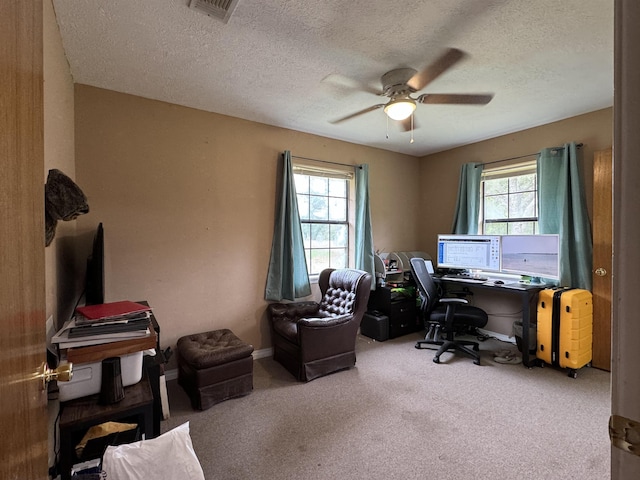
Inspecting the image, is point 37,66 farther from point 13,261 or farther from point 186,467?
point 186,467

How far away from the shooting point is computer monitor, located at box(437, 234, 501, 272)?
3.58 m

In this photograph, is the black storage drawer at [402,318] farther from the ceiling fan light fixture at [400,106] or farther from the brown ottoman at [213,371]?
the ceiling fan light fixture at [400,106]

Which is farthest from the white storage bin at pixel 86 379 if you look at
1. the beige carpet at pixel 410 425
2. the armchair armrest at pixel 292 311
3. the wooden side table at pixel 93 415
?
the armchair armrest at pixel 292 311

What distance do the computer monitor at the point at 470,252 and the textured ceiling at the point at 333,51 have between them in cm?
149

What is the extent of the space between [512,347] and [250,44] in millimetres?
4155

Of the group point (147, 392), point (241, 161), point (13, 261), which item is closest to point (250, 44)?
point (241, 161)

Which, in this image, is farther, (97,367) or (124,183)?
(124,183)

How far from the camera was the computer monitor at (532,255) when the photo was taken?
3104 millimetres

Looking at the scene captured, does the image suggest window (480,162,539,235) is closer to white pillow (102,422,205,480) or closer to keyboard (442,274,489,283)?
keyboard (442,274,489,283)

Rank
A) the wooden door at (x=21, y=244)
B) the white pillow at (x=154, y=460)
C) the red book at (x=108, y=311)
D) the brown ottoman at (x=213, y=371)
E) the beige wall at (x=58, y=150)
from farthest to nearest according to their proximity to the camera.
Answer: the brown ottoman at (x=213, y=371) < the beige wall at (x=58, y=150) < the red book at (x=108, y=311) < the white pillow at (x=154, y=460) < the wooden door at (x=21, y=244)

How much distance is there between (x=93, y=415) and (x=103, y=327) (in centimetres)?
35

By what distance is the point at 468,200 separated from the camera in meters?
4.10

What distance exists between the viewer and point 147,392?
1338 millimetres

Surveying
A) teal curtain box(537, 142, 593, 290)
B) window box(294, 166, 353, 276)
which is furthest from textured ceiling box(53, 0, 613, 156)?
window box(294, 166, 353, 276)
